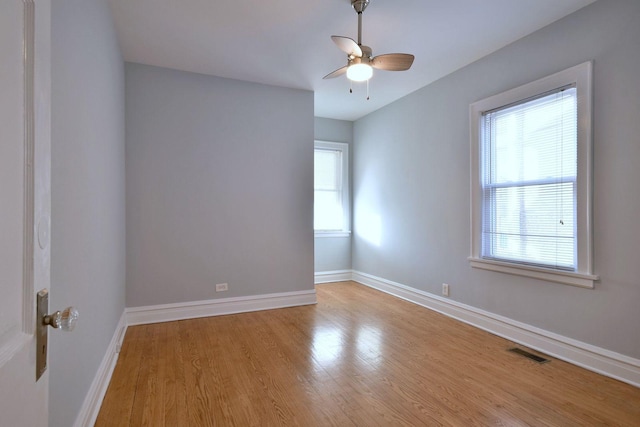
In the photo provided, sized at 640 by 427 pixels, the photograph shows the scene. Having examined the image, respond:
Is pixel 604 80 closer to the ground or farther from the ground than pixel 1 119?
farther from the ground

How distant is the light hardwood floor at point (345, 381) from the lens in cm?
192

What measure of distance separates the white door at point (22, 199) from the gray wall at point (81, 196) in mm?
725

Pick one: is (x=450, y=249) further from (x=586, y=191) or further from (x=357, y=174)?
(x=357, y=174)

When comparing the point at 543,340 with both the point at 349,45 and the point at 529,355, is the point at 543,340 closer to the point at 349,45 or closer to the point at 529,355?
the point at 529,355

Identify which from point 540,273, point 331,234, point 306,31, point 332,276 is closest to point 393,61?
point 306,31

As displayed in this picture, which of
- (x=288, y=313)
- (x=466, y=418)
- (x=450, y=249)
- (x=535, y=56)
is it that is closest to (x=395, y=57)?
(x=535, y=56)

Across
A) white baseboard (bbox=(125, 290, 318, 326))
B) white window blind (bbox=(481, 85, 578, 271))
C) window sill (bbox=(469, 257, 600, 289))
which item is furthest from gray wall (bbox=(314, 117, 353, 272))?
white window blind (bbox=(481, 85, 578, 271))

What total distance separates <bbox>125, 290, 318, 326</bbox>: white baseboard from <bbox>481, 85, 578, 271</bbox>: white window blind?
2.28 meters

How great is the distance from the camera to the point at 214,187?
12.5 ft

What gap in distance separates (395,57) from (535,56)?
1358 millimetres

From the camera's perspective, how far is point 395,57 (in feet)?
8.32

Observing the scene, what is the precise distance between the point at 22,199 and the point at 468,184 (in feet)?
11.9

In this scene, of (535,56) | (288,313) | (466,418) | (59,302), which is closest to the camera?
(59,302)

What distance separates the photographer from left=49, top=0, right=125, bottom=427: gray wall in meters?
1.35
